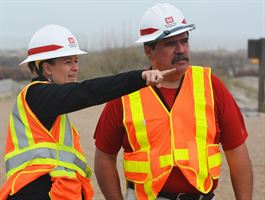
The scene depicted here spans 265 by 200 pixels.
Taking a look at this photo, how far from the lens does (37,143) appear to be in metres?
3.56

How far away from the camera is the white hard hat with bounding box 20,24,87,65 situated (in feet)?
12.5

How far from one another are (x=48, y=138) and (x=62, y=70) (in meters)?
0.46

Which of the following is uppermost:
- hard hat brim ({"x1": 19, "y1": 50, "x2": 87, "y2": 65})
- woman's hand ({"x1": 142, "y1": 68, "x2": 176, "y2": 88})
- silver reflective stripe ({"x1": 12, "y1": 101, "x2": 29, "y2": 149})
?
woman's hand ({"x1": 142, "y1": 68, "x2": 176, "y2": 88})

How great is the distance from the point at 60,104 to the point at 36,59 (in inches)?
22.2

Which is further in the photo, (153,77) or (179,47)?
(179,47)

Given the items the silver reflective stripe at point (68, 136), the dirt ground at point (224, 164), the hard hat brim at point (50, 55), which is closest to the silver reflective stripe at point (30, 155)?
the silver reflective stripe at point (68, 136)

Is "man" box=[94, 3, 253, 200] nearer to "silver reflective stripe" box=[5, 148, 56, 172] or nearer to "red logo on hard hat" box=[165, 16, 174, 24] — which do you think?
"red logo on hard hat" box=[165, 16, 174, 24]

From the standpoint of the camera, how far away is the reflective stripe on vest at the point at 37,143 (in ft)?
11.7

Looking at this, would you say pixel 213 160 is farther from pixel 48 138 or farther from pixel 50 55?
pixel 50 55

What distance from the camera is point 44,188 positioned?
3.59 metres

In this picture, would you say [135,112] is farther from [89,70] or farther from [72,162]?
[89,70]

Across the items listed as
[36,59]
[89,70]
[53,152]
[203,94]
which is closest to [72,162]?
[53,152]

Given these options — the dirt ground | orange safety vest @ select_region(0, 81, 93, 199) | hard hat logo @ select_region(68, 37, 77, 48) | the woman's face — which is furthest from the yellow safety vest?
the dirt ground

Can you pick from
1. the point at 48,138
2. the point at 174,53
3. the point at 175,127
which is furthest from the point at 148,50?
the point at 48,138
